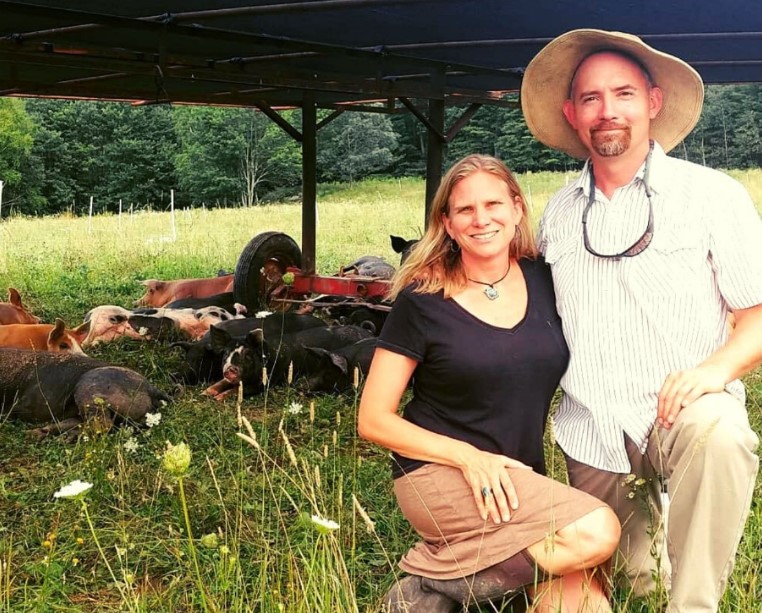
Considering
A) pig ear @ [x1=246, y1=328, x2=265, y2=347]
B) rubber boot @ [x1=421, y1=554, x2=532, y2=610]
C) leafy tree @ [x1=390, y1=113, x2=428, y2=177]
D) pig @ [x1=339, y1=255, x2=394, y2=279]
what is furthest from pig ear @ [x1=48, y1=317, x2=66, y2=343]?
leafy tree @ [x1=390, y1=113, x2=428, y2=177]

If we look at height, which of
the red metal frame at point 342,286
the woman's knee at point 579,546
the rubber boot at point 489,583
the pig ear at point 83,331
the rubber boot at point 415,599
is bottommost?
the pig ear at point 83,331

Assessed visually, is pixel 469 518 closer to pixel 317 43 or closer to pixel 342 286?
pixel 317 43

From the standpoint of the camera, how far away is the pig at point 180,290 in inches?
455

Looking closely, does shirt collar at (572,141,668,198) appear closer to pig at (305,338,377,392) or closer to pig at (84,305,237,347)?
pig at (305,338,377,392)

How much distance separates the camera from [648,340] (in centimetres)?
322

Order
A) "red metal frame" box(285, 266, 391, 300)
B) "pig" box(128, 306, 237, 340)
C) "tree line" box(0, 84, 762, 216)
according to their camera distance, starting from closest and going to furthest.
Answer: "pig" box(128, 306, 237, 340), "red metal frame" box(285, 266, 391, 300), "tree line" box(0, 84, 762, 216)

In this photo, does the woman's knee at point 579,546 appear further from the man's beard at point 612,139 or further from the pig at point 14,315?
the pig at point 14,315

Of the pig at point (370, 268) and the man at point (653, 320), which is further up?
the man at point (653, 320)

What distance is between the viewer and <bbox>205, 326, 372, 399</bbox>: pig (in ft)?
23.2

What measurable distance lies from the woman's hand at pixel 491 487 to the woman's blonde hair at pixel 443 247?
67cm

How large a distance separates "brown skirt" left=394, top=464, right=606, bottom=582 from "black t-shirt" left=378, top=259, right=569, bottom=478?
0.41 feet

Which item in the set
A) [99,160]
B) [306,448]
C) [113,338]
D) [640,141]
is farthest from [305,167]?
[99,160]

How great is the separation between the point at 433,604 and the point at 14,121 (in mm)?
47080

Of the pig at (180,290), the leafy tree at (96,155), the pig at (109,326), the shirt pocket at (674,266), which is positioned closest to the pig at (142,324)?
the pig at (109,326)
